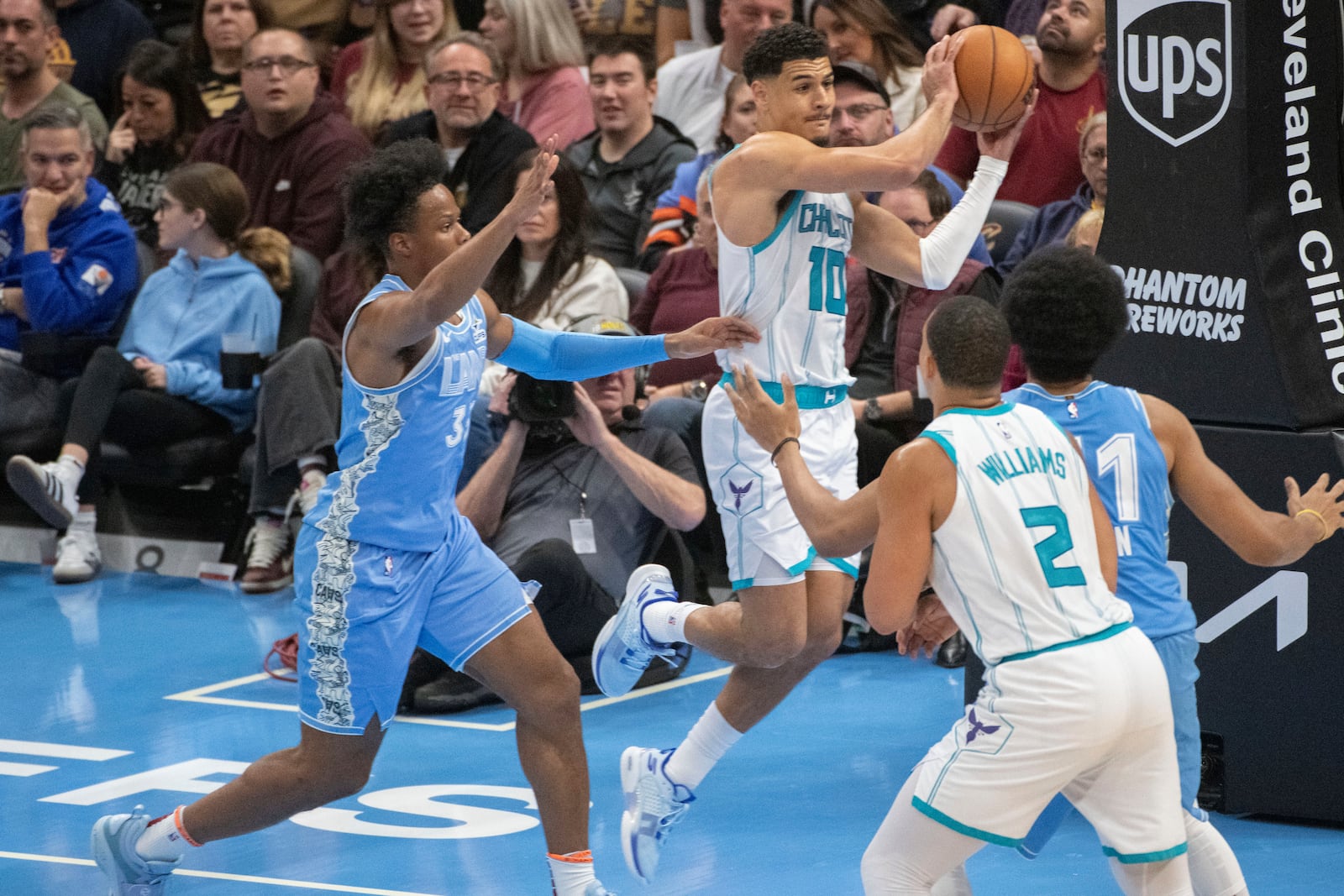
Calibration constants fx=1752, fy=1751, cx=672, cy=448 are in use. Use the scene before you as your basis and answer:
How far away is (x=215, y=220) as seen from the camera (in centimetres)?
861

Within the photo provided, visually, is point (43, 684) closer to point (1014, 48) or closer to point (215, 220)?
point (215, 220)

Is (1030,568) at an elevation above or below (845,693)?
above

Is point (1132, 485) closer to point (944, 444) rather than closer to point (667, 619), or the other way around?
point (944, 444)

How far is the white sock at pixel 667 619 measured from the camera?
5.16m

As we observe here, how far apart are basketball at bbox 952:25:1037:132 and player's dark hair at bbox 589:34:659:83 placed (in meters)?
3.92

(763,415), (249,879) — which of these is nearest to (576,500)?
(249,879)

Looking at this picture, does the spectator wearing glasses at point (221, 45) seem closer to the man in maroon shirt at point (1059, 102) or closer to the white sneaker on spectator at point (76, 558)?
the white sneaker on spectator at point (76, 558)

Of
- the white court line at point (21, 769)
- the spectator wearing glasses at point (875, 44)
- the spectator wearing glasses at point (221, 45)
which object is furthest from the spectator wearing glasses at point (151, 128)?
the white court line at point (21, 769)

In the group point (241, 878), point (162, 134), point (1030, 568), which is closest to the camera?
point (1030, 568)

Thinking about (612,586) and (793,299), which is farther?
(612,586)

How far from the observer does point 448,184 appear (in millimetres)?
7242

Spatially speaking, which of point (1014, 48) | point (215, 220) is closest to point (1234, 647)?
point (1014, 48)

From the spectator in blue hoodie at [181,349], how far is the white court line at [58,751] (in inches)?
95.5

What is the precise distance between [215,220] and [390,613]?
4924 millimetres
